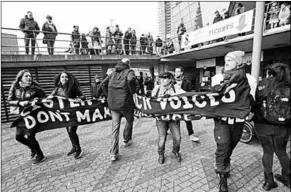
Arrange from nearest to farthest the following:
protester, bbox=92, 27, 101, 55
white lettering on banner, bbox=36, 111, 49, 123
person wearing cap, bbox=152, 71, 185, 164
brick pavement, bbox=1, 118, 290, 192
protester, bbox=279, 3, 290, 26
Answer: brick pavement, bbox=1, 118, 290, 192, person wearing cap, bbox=152, 71, 185, 164, white lettering on banner, bbox=36, 111, 49, 123, protester, bbox=279, 3, 290, 26, protester, bbox=92, 27, 101, 55

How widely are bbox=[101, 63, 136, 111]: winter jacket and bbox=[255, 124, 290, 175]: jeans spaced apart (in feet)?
6.90

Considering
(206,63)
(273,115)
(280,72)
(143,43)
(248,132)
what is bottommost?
(248,132)

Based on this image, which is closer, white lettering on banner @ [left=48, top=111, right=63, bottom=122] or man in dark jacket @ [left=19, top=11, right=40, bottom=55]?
white lettering on banner @ [left=48, top=111, right=63, bottom=122]

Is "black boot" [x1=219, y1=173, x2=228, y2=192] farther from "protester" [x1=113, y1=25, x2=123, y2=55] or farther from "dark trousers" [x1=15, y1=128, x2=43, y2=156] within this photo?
"protester" [x1=113, y1=25, x2=123, y2=55]

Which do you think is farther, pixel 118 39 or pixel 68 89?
pixel 118 39

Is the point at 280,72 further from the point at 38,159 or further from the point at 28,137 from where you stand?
the point at 38,159

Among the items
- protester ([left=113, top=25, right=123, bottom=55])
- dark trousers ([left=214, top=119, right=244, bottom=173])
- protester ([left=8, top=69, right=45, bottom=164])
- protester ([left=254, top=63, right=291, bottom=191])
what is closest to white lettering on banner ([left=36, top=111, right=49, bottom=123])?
protester ([left=8, top=69, right=45, bottom=164])

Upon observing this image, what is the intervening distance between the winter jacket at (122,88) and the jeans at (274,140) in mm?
2104

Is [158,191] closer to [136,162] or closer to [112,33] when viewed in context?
[136,162]

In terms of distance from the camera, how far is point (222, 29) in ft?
24.9

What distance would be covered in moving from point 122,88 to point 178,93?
1.06 metres

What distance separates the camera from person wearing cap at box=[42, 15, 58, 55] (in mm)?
8333

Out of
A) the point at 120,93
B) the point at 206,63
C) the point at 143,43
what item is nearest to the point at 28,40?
the point at 143,43

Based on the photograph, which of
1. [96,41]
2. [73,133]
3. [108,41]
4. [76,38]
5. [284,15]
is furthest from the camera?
[108,41]
